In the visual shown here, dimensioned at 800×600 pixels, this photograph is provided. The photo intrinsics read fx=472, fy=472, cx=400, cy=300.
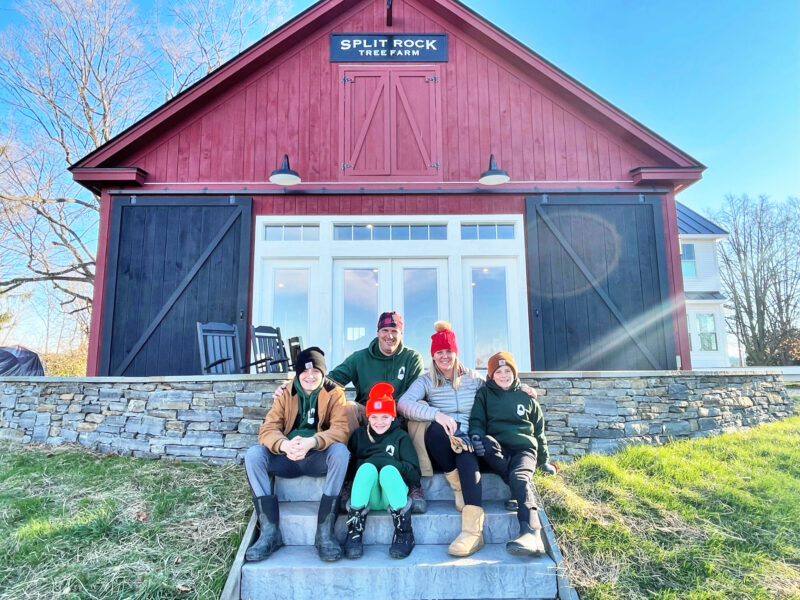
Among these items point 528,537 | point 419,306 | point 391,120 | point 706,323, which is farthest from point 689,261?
point 528,537

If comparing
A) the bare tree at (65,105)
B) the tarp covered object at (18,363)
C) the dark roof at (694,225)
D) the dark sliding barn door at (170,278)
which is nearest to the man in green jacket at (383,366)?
the dark sliding barn door at (170,278)

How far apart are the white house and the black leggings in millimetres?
14811

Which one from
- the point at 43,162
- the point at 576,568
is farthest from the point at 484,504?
the point at 43,162

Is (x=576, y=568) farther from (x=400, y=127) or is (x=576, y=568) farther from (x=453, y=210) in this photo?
(x=400, y=127)

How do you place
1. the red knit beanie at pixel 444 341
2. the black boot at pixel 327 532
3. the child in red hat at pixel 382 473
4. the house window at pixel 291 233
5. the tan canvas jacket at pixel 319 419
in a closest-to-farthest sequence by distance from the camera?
the black boot at pixel 327 532 → the child in red hat at pixel 382 473 → the tan canvas jacket at pixel 319 419 → the red knit beanie at pixel 444 341 → the house window at pixel 291 233

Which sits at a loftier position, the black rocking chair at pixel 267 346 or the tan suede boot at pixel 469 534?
the black rocking chair at pixel 267 346

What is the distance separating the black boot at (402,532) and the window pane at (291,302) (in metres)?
3.57

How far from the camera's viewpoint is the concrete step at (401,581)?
2350 millimetres

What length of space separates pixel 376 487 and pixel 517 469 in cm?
82

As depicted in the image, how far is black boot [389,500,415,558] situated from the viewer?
2479mm

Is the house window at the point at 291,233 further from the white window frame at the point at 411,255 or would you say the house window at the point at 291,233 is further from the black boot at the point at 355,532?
the black boot at the point at 355,532

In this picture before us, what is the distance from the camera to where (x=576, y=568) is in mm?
2445

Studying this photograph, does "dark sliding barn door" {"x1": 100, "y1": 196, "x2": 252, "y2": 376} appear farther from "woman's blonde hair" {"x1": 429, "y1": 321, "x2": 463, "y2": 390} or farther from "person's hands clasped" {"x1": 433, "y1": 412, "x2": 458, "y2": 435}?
"person's hands clasped" {"x1": 433, "y1": 412, "x2": 458, "y2": 435}

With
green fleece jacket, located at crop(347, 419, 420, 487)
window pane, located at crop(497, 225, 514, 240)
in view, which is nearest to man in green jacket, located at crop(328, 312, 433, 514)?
green fleece jacket, located at crop(347, 419, 420, 487)
